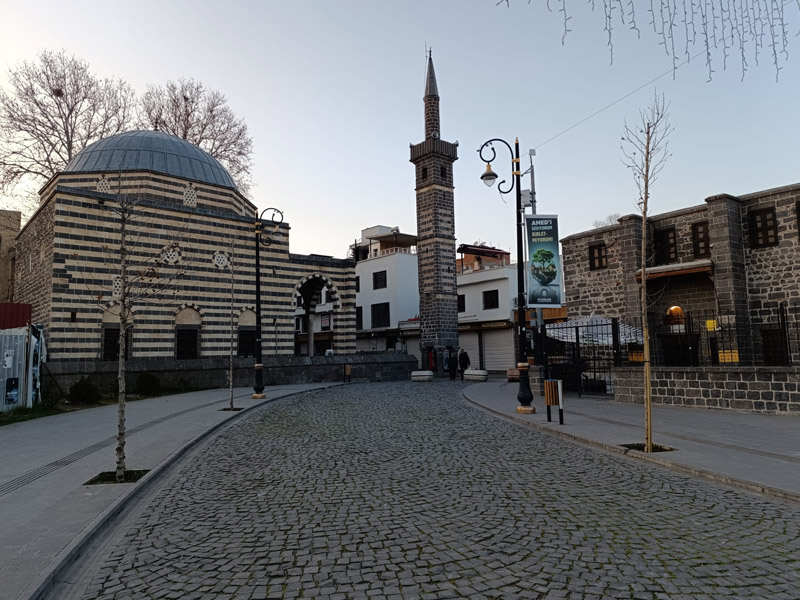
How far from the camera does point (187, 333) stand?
2623 centimetres

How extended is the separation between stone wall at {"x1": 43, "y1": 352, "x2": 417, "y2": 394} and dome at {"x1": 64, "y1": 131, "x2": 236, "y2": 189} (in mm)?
10678

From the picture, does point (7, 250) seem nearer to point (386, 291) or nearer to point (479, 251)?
point (386, 291)

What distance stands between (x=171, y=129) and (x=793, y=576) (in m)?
38.5

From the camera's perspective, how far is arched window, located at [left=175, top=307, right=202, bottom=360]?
25953mm

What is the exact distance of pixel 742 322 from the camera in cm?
1953

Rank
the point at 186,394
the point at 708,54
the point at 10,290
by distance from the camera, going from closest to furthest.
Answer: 1. the point at 708,54
2. the point at 186,394
3. the point at 10,290

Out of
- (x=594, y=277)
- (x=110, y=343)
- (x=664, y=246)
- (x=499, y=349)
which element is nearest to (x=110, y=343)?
(x=110, y=343)

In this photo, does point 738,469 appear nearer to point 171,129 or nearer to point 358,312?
point 171,129

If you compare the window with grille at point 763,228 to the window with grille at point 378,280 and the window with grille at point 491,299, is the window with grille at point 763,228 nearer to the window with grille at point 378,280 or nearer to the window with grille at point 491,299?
the window with grille at point 491,299

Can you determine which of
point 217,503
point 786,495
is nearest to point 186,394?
point 217,503

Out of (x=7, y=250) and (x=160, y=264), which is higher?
(x=7, y=250)

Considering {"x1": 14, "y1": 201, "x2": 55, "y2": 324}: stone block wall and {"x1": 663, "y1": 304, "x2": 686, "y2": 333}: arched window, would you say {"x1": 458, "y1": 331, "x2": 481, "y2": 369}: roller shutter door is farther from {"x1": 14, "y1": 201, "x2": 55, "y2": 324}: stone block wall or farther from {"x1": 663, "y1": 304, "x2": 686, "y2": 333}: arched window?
{"x1": 14, "y1": 201, "x2": 55, "y2": 324}: stone block wall

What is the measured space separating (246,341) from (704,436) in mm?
22880

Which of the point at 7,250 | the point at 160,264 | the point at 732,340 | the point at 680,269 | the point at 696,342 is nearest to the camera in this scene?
the point at 696,342
